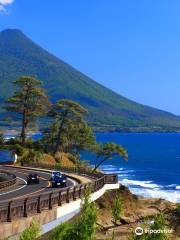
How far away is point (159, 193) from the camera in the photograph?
99188 mm

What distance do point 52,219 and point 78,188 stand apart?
6999mm

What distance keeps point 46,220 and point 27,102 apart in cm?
5597

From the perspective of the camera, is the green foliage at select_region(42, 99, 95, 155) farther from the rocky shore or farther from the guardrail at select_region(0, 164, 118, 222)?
the guardrail at select_region(0, 164, 118, 222)

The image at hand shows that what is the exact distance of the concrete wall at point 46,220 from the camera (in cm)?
2564

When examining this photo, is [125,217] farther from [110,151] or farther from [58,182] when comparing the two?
[110,151]

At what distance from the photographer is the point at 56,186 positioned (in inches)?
1832

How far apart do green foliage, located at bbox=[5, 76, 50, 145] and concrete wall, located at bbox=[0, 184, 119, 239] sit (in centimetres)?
4385

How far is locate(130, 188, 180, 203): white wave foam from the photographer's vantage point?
95.1 meters

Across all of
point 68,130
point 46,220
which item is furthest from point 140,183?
point 46,220

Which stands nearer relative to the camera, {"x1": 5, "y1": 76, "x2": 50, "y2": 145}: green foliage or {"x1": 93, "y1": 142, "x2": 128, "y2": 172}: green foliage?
{"x1": 93, "y1": 142, "x2": 128, "y2": 172}: green foliage

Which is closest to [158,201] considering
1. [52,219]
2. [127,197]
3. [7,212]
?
[127,197]

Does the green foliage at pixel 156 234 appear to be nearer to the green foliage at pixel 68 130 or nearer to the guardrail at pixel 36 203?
the guardrail at pixel 36 203

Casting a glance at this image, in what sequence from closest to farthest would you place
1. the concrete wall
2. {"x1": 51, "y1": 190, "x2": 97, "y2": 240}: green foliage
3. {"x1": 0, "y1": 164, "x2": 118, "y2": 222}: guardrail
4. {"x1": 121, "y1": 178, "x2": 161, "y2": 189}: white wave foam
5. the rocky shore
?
{"x1": 51, "y1": 190, "x2": 97, "y2": 240}: green foliage < the concrete wall < {"x1": 0, "y1": 164, "x2": 118, "y2": 222}: guardrail < the rocky shore < {"x1": 121, "y1": 178, "x2": 161, "y2": 189}: white wave foam

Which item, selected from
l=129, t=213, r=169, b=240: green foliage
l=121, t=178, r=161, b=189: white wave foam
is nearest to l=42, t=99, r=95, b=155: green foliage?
l=121, t=178, r=161, b=189: white wave foam
